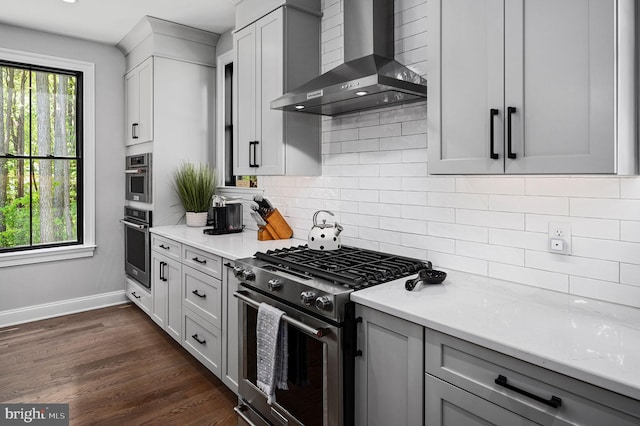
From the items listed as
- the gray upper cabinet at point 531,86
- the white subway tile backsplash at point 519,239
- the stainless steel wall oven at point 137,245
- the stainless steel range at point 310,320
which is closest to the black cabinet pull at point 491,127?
the gray upper cabinet at point 531,86

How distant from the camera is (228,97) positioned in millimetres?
4156

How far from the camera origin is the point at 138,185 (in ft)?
13.7

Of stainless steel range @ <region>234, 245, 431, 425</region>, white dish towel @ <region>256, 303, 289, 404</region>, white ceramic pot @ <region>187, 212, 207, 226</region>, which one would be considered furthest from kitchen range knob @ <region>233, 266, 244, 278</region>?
white ceramic pot @ <region>187, 212, 207, 226</region>

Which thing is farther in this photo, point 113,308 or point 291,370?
point 113,308

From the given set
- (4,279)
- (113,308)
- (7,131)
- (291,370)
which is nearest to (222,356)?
(291,370)

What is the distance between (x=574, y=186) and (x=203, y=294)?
89.5 inches

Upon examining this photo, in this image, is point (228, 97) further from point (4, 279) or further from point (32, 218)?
point (4, 279)

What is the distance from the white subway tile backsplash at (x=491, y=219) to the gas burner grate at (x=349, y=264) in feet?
1.00

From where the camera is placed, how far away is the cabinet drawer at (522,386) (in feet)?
3.39

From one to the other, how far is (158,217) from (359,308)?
282 centimetres

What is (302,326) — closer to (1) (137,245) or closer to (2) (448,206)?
(2) (448,206)

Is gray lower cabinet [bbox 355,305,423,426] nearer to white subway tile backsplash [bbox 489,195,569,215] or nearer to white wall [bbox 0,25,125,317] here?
white subway tile backsplash [bbox 489,195,569,215]

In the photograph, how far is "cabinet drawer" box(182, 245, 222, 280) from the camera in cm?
268

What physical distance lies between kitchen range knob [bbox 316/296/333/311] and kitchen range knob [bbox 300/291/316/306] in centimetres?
5
